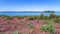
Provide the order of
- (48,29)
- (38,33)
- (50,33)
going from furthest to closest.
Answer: (48,29) → (50,33) → (38,33)

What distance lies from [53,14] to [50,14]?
79cm

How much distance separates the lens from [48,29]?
10688 millimetres

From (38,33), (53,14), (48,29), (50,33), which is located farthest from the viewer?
(53,14)

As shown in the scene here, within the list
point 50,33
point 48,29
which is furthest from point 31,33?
point 48,29

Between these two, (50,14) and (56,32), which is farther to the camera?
(50,14)

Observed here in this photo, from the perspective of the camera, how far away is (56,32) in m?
9.66

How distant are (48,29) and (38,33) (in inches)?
73.0

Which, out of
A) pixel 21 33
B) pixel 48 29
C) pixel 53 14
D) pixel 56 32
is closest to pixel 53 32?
pixel 56 32

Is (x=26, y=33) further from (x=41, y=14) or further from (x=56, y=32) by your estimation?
(x=41, y=14)

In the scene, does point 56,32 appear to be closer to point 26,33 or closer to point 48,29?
point 48,29

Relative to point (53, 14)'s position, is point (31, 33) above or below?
above

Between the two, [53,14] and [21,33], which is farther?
[53,14]

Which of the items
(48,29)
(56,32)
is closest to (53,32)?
(56,32)

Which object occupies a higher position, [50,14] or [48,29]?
[48,29]
